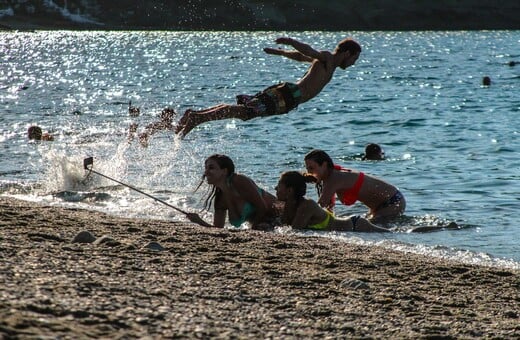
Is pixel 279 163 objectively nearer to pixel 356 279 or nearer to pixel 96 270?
pixel 356 279

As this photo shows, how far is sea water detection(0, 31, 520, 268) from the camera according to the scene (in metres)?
12.4

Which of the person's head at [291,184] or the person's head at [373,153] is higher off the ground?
the person's head at [291,184]

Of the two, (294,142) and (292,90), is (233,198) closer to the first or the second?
(292,90)

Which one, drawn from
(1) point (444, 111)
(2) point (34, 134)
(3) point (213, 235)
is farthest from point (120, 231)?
(1) point (444, 111)

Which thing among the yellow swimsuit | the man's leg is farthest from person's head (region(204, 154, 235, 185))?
the yellow swimsuit

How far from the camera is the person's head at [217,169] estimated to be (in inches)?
401

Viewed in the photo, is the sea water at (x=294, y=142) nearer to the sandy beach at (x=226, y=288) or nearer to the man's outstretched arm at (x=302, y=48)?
the sandy beach at (x=226, y=288)

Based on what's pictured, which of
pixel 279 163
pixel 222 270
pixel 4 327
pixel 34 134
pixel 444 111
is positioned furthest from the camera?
pixel 444 111

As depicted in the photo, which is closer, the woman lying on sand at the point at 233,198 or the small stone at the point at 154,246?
the small stone at the point at 154,246

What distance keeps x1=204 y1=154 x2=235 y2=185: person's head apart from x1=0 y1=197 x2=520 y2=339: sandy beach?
2.53ft

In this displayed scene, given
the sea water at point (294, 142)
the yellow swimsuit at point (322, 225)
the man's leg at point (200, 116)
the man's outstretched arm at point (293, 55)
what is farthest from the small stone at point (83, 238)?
the man's outstretched arm at point (293, 55)

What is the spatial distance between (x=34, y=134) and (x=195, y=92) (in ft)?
62.2

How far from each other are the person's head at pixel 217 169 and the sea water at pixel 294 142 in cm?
89

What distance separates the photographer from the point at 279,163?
1769cm
